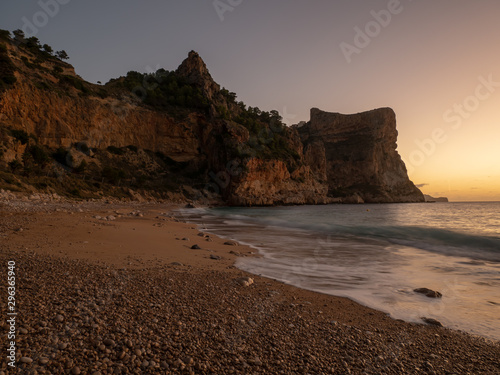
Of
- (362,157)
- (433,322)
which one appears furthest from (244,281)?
(362,157)

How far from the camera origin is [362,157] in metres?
114

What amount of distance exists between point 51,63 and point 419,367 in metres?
62.2

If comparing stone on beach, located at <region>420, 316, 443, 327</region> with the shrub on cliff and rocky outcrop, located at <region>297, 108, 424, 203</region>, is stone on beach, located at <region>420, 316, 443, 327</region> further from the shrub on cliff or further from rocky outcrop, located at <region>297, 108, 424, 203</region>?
rocky outcrop, located at <region>297, 108, 424, 203</region>

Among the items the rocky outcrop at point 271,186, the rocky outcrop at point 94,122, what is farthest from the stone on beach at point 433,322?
the rocky outcrop at point 271,186

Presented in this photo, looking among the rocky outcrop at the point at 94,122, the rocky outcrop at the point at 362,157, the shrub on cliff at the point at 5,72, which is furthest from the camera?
the rocky outcrop at the point at 362,157

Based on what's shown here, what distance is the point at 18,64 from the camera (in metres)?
38.0

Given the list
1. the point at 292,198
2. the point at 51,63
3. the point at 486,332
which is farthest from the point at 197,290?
the point at 292,198

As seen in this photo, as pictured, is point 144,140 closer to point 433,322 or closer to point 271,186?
point 271,186

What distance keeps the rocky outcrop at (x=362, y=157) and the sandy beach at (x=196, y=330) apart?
104 metres

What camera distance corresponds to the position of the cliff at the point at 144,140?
103 ft

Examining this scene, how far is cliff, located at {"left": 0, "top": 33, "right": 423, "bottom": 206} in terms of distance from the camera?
103ft

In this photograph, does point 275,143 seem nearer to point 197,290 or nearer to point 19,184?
point 19,184

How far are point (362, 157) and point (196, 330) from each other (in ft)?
403

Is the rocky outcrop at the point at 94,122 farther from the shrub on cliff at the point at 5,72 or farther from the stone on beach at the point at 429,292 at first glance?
the stone on beach at the point at 429,292
